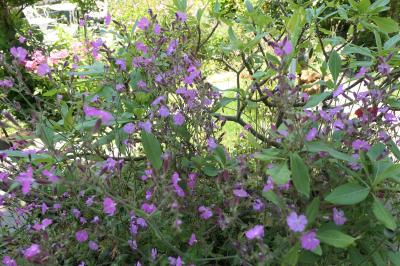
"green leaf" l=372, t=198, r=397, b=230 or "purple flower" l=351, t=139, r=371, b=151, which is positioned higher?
"purple flower" l=351, t=139, r=371, b=151

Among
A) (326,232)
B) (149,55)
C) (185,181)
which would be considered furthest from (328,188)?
(149,55)

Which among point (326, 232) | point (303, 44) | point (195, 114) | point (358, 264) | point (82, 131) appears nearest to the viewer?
point (326, 232)

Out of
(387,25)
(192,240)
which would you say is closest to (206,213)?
(192,240)

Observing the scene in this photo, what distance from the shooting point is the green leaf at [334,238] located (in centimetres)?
95

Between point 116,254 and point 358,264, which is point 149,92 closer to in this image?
point 116,254

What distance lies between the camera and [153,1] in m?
9.84

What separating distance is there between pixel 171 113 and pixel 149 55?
0.36 meters

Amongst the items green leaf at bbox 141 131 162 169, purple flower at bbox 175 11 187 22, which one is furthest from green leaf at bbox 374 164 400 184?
purple flower at bbox 175 11 187 22

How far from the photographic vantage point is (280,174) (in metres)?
1.00

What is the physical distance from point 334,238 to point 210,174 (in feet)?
1.73

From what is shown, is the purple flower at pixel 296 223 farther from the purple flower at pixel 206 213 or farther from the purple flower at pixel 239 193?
the purple flower at pixel 206 213

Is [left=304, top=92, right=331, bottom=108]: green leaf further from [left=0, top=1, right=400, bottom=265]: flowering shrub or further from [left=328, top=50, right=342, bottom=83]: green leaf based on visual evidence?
[left=328, top=50, right=342, bottom=83]: green leaf

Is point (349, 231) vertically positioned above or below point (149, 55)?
below

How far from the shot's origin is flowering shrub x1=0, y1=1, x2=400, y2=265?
3.52 feet
